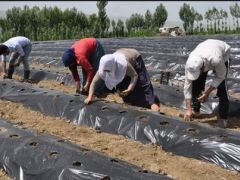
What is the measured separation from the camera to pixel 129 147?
16.1ft

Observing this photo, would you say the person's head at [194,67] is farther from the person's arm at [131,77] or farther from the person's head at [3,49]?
the person's head at [3,49]

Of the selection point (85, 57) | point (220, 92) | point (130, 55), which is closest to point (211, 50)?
point (220, 92)

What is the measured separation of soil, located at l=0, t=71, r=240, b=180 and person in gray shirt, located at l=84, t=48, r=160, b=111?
58cm

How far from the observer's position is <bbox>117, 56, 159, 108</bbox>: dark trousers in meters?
6.27

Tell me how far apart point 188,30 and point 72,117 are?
1452 inches

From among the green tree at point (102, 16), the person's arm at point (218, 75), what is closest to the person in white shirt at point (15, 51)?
the person's arm at point (218, 75)

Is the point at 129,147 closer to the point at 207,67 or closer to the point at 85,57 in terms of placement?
the point at 207,67

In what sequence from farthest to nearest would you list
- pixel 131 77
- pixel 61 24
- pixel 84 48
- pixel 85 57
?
pixel 61 24 → pixel 84 48 → pixel 85 57 → pixel 131 77

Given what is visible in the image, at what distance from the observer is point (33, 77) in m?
10.4

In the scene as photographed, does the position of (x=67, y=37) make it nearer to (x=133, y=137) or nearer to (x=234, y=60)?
(x=234, y=60)

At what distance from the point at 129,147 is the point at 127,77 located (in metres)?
1.61

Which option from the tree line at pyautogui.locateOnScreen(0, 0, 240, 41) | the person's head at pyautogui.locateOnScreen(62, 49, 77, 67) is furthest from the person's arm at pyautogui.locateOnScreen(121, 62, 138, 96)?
the tree line at pyautogui.locateOnScreen(0, 0, 240, 41)

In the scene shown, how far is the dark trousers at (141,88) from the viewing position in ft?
20.6

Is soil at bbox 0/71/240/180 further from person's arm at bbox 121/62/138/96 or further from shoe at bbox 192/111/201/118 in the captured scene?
person's arm at bbox 121/62/138/96
